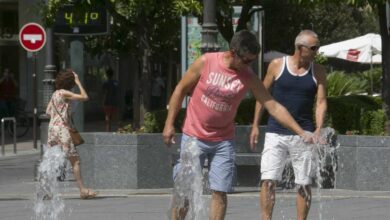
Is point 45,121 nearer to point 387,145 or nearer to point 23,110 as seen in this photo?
point 387,145

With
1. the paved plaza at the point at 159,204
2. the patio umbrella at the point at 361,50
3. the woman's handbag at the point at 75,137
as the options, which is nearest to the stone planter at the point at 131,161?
the paved plaza at the point at 159,204

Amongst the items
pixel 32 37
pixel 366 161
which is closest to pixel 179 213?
pixel 366 161

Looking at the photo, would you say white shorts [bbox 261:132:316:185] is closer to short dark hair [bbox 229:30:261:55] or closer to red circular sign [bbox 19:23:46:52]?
short dark hair [bbox 229:30:261:55]

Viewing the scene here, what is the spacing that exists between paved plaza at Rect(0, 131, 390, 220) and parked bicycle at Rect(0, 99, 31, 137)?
13981 millimetres

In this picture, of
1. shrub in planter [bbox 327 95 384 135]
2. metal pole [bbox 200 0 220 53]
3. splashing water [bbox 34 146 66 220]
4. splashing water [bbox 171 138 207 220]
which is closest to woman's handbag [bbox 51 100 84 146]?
splashing water [bbox 34 146 66 220]

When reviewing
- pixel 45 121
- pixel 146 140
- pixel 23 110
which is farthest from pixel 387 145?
pixel 23 110

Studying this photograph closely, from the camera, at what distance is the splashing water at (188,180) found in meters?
8.59

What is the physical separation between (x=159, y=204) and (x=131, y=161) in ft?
5.07

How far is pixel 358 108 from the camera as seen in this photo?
15609mm

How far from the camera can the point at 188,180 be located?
868 centimetres

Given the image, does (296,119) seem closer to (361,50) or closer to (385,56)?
(385,56)

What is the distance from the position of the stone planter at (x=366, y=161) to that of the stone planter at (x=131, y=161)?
86.8 inches

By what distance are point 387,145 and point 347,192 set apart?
0.77 m

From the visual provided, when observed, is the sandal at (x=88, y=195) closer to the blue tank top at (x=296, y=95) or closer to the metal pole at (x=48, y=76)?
the metal pole at (x=48, y=76)
